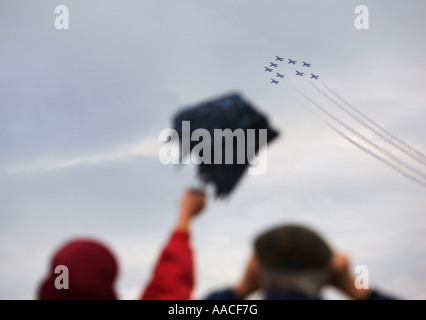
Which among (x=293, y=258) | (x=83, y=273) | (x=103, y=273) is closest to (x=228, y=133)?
(x=103, y=273)

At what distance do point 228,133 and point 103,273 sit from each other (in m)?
3.52

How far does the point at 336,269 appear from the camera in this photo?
420 cm

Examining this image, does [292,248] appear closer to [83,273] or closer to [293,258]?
[293,258]

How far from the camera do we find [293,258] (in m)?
3.99

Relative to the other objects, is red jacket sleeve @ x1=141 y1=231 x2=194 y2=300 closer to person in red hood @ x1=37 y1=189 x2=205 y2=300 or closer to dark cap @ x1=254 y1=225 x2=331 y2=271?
person in red hood @ x1=37 y1=189 x2=205 y2=300

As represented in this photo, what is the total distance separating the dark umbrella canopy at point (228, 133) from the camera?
743 cm

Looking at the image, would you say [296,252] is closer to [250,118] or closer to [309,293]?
[309,293]

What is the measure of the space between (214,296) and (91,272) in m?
1.16

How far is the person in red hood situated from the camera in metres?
4.83

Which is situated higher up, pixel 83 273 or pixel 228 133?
pixel 228 133

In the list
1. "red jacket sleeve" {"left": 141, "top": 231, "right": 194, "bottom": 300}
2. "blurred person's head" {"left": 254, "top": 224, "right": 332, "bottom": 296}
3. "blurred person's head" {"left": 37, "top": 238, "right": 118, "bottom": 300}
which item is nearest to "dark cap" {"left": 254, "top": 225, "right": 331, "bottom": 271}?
"blurred person's head" {"left": 254, "top": 224, "right": 332, "bottom": 296}
